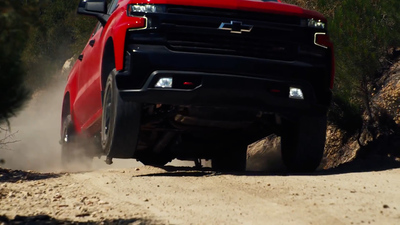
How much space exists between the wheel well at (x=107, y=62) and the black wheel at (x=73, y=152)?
2.80 m

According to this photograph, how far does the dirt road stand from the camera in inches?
214

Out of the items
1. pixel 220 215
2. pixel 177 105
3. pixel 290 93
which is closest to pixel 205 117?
pixel 177 105

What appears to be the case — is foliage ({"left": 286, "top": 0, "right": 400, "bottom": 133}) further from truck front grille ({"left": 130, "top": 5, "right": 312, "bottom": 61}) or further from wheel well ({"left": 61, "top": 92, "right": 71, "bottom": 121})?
truck front grille ({"left": 130, "top": 5, "right": 312, "bottom": 61})

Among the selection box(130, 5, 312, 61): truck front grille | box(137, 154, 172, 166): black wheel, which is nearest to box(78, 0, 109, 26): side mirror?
box(130, 5, 312, 61): truck front grille

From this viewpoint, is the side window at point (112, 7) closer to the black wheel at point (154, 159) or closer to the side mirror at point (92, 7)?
the side mirror at point (92, 7)

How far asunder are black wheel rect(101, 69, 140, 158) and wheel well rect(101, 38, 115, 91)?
40 centimetres

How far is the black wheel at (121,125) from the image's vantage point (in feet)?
23.7

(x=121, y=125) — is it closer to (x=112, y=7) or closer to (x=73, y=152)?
(x=112, y=7)

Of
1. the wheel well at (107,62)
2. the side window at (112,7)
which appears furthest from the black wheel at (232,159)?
the side window at (112,7)

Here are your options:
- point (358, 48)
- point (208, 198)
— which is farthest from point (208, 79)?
point (358, 48)

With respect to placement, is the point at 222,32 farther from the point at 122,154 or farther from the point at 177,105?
the point at 122,154

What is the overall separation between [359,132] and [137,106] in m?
5.33

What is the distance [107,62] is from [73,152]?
10.5 ft

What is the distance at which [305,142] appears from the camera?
7848mm
